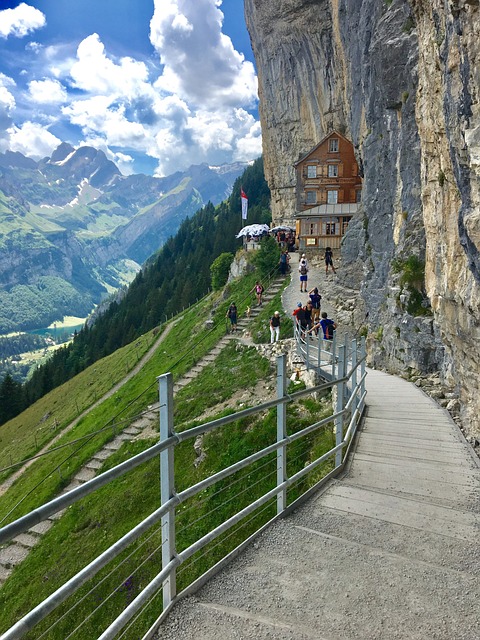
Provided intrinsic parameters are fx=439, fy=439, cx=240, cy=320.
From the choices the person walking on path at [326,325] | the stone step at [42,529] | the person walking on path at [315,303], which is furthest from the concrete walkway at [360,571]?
the stone step at [42,529]

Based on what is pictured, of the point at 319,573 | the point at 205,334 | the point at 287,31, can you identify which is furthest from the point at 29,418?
the point at 287,31

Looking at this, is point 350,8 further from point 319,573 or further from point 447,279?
point 319,573

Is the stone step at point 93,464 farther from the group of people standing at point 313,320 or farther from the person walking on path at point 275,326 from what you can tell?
the group of people standing at point 313,320

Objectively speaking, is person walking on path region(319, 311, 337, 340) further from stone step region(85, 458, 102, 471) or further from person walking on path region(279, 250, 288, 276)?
person walking on path region(279, 250, 288, 276)

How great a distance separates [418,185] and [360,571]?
19968 mm

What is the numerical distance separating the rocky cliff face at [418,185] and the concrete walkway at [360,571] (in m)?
5.18

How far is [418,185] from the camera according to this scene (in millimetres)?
20594

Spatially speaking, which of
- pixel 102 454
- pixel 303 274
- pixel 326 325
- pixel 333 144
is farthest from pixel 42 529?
pixel 333 144

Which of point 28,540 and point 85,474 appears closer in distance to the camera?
point 28,540

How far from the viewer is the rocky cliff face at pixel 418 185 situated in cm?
907

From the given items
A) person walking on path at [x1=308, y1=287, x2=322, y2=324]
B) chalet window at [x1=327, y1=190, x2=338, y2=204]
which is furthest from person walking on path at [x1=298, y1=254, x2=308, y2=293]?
chalet window at [x1=327, y1=190, x2=338, y2=204]

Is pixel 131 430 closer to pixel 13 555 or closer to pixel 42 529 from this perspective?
pixel 42 529

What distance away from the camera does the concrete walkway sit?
339cm

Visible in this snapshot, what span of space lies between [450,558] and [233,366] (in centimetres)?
2173
